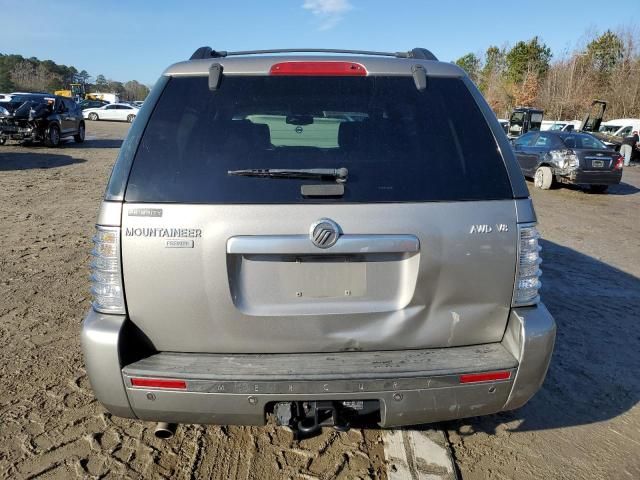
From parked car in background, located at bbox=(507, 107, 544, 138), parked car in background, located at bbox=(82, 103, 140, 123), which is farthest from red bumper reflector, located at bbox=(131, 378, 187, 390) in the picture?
parked car in background, located at bbox=(82, 103, 140, 123)

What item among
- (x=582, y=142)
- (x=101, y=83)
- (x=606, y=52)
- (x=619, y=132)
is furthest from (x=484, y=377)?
(x=101, y=83)

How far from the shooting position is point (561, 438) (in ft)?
9.52

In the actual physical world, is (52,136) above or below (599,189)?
above

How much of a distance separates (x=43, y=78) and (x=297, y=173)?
371 ft

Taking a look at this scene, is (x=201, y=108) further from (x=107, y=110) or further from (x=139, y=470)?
(x=107, y=110)

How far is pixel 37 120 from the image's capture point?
58.0 feet

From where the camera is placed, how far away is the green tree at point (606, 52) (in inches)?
1783

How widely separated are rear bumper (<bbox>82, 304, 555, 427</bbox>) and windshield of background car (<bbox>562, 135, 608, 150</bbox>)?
1263 cm

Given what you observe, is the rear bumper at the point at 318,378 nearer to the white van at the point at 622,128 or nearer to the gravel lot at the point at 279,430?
the gravel lot at the point at 279,430

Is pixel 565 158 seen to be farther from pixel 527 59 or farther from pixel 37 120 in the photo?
pixel 527 59

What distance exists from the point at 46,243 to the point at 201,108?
17.2ft

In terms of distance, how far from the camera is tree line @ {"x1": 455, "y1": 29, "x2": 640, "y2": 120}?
4041 cm

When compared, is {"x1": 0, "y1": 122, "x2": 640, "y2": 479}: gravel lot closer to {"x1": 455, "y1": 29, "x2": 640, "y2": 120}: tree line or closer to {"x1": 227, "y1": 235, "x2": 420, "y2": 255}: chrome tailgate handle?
{"x1": 227, "y1": 235, "x2": 420, "y2": 255}: chrome tailgate handle

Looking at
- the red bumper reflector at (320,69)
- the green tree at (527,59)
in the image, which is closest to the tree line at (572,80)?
the green tree at (527,59)
